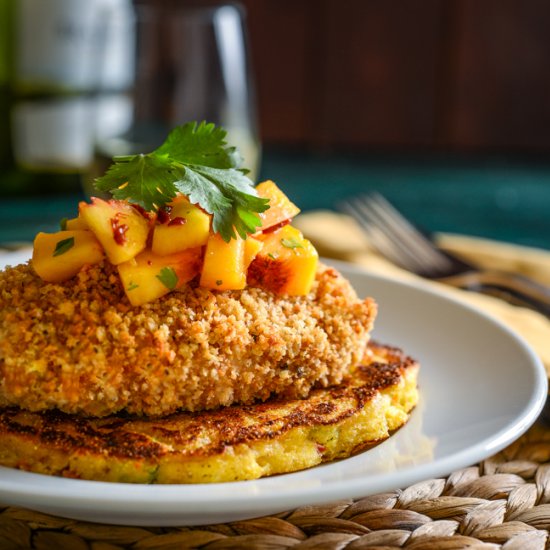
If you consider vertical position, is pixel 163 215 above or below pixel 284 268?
above

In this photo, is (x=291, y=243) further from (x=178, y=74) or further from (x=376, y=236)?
(x=178, y=74)

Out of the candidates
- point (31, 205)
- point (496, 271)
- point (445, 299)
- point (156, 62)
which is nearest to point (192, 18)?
point (156, 62)

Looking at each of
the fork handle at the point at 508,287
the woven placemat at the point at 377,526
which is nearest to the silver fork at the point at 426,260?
the fork handle at the point at 508,287

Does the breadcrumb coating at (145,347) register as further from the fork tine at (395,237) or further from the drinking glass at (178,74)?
the drinking glass at (178,74)

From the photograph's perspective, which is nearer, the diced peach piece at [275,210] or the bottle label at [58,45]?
the diced peach piece at [275,210]

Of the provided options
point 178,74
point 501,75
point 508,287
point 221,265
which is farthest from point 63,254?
point 501,75

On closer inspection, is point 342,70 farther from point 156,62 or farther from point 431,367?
point 431,367

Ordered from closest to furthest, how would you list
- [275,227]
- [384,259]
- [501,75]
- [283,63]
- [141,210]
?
[141,210], [275,227], [384,259], [501,75], [283,63]
